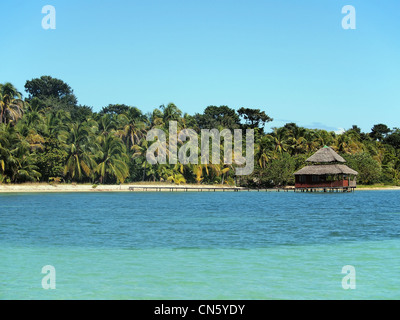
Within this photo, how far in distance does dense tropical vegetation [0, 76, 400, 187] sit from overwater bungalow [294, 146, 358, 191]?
477cm

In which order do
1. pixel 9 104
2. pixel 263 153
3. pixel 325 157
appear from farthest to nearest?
pixel 263 153 < pixel 325 157 < pixel 9 104

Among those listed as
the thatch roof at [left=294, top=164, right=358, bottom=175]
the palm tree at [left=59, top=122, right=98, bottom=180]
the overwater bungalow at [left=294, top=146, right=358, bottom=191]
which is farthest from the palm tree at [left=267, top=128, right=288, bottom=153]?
the palm tree at [left=59, top=122, right=98, bottom=180]

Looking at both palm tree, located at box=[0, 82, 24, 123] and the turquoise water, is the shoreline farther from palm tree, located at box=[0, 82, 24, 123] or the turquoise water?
the turquoise water

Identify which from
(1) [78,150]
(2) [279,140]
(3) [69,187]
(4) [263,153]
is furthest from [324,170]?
(3) [69,187]

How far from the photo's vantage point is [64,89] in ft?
395

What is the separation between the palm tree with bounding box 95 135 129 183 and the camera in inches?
3004

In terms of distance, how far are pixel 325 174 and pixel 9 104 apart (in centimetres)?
4665

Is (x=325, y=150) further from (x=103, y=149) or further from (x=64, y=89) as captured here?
(x=64, y=89)

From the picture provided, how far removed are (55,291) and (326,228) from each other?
68.6 ft

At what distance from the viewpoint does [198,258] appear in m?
20.1

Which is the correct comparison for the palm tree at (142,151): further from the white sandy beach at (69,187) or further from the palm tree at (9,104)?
the palm tree at (9,104)

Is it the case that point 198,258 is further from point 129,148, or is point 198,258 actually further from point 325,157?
point 129,148

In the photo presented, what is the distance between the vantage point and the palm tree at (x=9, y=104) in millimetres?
72312
